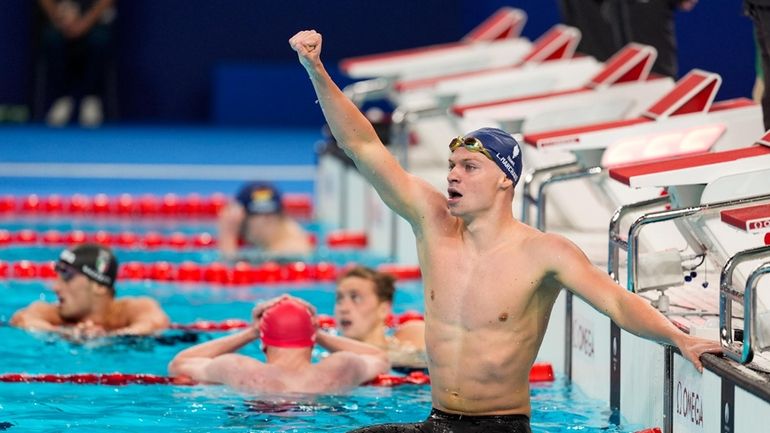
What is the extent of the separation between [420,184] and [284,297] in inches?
56.5

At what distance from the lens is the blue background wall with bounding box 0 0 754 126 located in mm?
20391

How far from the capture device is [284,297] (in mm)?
6336

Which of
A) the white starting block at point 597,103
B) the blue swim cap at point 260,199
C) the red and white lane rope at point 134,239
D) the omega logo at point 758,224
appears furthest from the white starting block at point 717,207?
the red and white lane rope at point 134,239

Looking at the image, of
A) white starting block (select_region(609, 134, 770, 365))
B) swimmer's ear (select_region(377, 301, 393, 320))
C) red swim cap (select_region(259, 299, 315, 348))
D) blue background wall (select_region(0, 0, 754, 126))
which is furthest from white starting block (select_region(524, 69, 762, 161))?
blue background wall (select_region(0, 0, 754, 126))

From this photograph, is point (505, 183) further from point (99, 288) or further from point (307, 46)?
point (99, 288)

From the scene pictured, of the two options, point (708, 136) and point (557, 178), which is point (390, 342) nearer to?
point (557, 178)

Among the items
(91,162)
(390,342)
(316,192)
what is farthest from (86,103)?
(390,342)

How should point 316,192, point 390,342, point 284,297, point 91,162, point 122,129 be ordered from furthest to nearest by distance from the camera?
point 122,129
point 91,162
point 316,192
point 390,342
point 284,297

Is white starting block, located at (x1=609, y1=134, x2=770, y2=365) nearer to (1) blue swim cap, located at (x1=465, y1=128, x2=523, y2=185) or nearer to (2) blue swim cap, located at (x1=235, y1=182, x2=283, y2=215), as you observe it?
(1) blue swim cap, located at (x1=465, y1=128, x2=523, y2=185)

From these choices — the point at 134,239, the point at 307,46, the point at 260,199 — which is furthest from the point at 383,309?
the point at 134,239

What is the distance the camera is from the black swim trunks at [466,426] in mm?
4906

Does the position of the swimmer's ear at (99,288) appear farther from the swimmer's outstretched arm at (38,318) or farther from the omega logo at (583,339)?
the omega logo at (583,339)

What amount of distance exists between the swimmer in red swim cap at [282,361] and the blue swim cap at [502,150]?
1.53 metres

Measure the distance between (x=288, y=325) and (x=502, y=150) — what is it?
1639 millimetres
